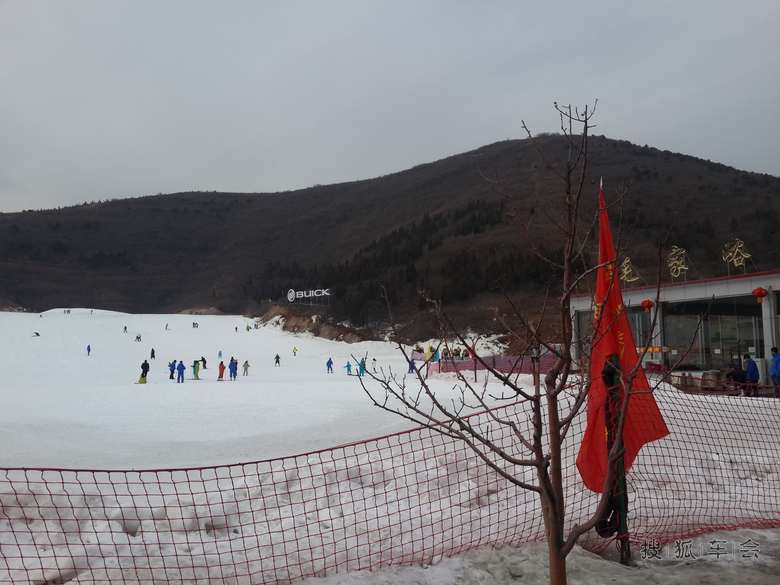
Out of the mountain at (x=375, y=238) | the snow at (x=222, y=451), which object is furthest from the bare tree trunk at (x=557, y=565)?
the mountain at (x=375, y=238)

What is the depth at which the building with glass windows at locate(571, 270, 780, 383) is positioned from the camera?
1773 centimetres

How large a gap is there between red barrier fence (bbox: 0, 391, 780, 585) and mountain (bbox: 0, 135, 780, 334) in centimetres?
2832

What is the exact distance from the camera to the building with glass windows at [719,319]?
17734 millimetres

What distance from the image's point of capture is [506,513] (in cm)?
630

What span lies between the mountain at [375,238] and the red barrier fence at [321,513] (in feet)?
92.9

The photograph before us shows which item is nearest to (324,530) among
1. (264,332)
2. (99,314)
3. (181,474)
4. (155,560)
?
(155,560)

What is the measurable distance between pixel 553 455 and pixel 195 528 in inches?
146

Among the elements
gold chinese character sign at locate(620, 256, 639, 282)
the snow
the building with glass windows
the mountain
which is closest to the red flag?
the snow

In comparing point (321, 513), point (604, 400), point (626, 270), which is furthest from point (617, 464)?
point (626, 270)

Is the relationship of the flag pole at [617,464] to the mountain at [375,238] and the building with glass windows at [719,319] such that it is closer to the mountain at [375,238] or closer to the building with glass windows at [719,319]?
the building with glass windows at [719,319]

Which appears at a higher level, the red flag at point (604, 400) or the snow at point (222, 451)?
the red flag at point (604, 400)

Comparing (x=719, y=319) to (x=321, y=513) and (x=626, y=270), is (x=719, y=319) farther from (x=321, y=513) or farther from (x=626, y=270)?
(x=321, y=513)

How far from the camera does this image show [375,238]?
125 meters

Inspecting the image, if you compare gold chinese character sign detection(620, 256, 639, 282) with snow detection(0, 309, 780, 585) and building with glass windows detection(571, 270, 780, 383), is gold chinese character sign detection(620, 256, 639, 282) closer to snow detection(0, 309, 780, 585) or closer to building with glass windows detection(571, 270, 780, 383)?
building with glass windows detection(571, 270, 780, 383)
